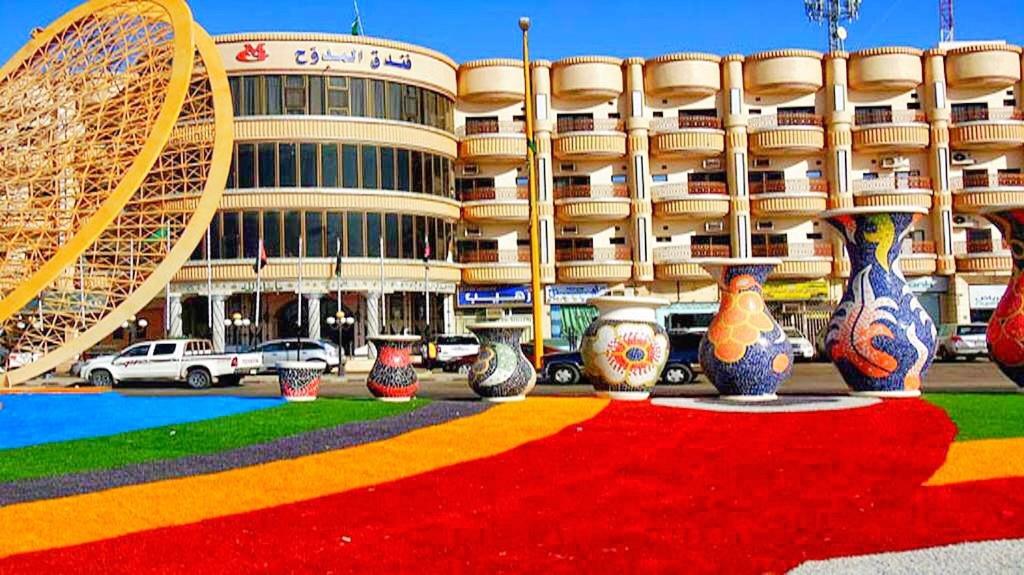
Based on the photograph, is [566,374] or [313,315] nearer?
[566,374]

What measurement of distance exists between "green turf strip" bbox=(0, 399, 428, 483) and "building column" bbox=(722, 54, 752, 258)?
33.8 metres

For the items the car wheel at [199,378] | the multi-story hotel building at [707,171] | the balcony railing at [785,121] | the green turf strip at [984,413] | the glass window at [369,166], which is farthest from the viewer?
the balcony railing at [785,121]

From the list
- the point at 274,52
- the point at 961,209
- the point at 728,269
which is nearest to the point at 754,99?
the point at 961,209

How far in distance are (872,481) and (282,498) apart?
17.8ft

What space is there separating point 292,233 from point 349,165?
3.61m

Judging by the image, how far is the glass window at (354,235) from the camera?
43.9 metres

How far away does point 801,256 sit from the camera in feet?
164

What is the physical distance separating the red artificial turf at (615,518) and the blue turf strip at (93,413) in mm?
7439

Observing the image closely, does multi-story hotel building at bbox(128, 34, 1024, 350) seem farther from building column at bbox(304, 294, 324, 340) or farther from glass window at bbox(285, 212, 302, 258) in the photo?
glass window at bbox(285, 212, 302, 258)

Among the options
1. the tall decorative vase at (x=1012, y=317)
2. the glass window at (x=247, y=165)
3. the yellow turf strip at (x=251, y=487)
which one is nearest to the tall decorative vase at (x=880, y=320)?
the tall decorative vase at (x=1012, y=317)

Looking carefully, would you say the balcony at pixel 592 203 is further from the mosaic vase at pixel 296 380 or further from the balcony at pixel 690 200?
the mosaic vase at pixel 296 380

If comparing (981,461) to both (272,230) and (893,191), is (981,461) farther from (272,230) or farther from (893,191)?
(893,191)

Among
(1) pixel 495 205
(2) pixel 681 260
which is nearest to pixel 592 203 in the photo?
(1) pixel 495 205

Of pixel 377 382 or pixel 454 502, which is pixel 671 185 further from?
pixel 454 502
